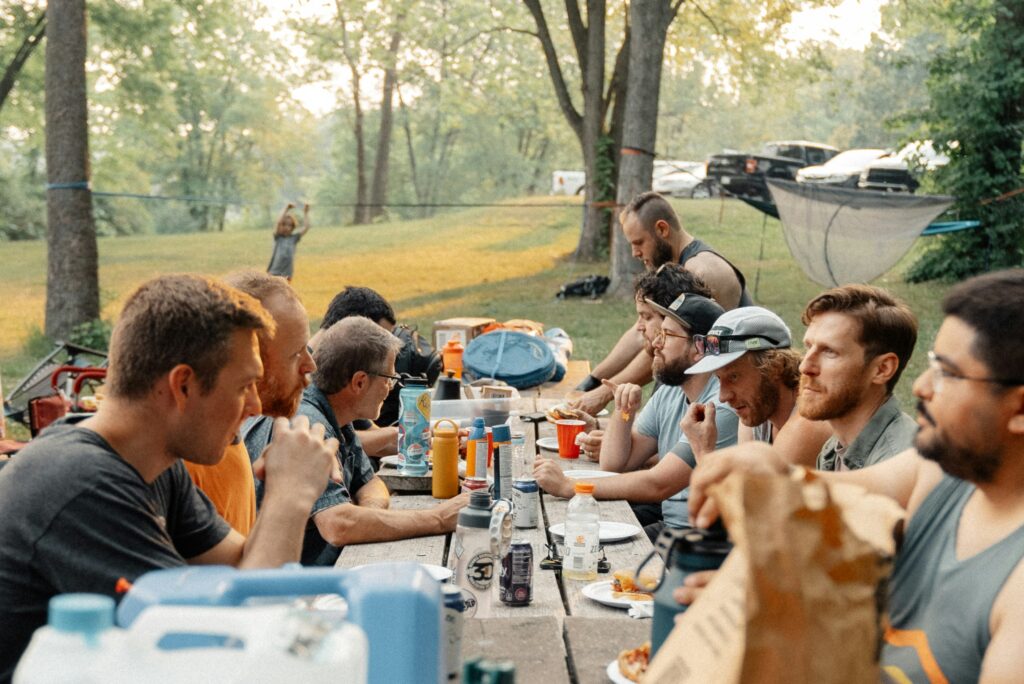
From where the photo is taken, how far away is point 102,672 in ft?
3.94

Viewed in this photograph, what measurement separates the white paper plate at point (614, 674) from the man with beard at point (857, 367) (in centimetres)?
122

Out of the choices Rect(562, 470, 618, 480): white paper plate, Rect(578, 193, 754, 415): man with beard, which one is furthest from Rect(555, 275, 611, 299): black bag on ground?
Rect(562, 470, 618, 480): white paper plate

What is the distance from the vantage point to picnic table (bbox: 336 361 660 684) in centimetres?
226

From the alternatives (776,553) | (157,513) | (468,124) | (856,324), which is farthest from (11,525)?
(468,124)

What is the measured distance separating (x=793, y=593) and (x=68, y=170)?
11.0 m

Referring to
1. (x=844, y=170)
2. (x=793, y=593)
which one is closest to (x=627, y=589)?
(x=793, y=593)

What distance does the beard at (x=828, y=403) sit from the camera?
3.18 m

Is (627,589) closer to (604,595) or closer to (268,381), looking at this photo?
(604,595)

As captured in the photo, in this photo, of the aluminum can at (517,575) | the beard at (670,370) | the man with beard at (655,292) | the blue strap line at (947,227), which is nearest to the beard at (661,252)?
the man with beard at (655,292)

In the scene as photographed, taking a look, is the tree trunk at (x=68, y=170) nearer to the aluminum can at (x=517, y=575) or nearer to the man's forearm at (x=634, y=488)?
the man's forearm at (x=634, y=488)

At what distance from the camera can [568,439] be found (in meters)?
4.97

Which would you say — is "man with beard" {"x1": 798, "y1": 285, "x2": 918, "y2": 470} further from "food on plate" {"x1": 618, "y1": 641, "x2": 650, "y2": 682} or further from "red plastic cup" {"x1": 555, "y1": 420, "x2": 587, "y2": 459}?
"red plastic cup" {"x1": 555, "y1": 420, "x2": 587, "y2": 459}

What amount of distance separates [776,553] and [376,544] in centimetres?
225

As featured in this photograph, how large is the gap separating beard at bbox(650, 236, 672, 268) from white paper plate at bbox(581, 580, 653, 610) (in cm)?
357
